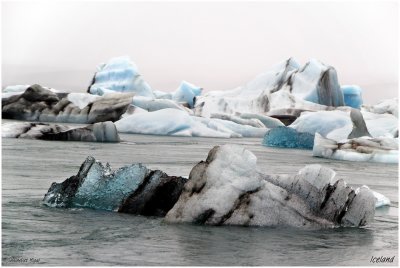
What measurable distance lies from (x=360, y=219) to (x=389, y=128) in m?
18.3

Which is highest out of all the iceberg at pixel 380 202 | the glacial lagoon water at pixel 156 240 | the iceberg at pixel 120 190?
the iceberg at pixel 120 190

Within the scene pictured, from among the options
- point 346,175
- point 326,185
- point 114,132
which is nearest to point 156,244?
point 326,185

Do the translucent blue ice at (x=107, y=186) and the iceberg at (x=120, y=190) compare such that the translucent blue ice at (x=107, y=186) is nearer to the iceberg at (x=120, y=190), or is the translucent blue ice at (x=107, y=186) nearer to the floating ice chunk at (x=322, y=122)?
the iceberg at (x=120, y=190)

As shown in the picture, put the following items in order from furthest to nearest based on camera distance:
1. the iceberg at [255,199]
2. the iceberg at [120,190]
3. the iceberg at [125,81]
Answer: the iceberg at [125,81] < the iceberg at [120,190] < the iceberg at [255,199]

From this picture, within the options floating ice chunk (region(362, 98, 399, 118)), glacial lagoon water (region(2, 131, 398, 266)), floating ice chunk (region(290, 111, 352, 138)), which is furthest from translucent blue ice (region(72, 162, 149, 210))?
floating ice chunk (region(362, 98, 399, 118))

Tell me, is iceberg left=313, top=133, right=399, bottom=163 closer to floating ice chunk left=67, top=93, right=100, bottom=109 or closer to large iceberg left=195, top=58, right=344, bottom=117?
floating ice chunk left=67, top=93, right=100, bottom=109

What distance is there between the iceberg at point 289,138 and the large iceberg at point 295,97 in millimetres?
17046

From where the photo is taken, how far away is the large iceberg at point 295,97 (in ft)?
125

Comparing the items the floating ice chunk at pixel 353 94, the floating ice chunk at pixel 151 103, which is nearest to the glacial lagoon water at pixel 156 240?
the floating ice chunk at pixel 151 103

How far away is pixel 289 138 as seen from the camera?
2077 cm

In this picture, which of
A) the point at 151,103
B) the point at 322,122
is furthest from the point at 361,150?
the point at 151,103

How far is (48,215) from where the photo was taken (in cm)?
640

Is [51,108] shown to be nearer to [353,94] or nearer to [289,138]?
[289,138]

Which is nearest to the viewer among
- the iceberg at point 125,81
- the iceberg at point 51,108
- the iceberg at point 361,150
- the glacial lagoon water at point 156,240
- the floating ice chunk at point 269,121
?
the glacial lagoon water at point 156,240
